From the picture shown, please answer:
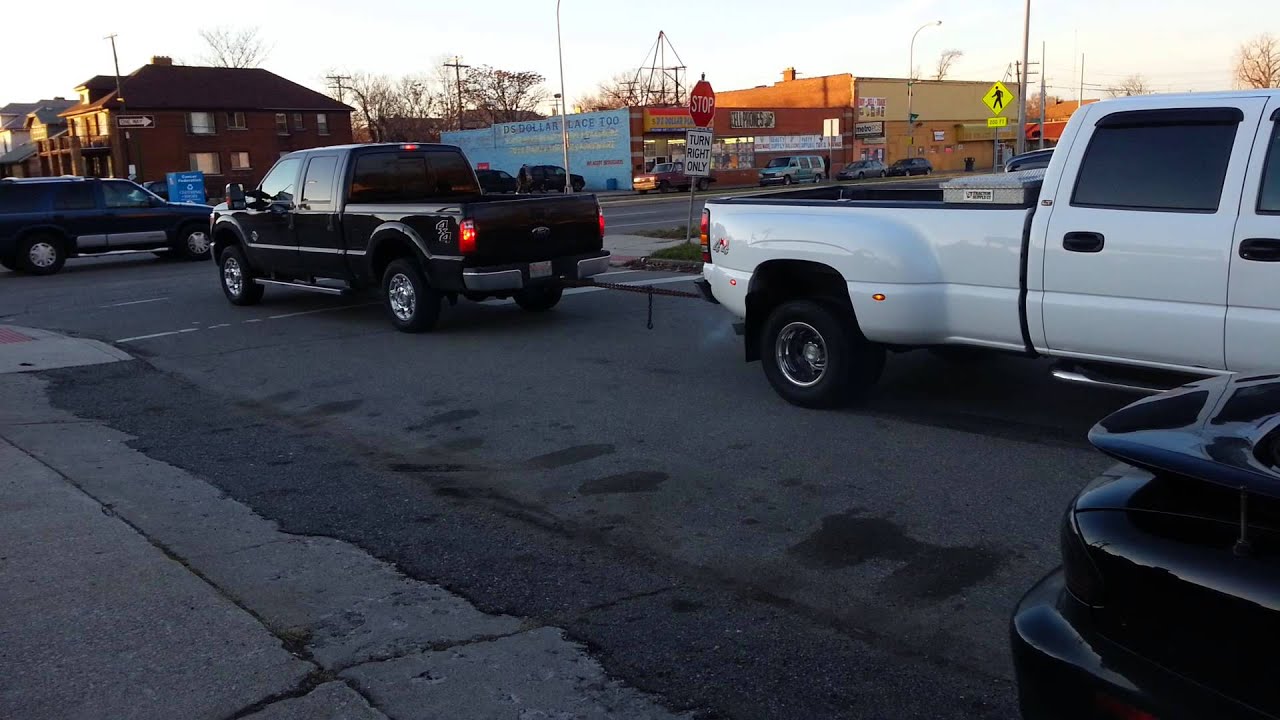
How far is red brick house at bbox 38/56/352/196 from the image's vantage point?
211 ft

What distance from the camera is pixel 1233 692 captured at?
6.81 feet

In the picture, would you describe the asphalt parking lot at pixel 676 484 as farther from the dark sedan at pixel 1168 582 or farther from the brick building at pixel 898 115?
the brick building at pixel 898 115

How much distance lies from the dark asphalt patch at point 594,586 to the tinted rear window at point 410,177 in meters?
4.84

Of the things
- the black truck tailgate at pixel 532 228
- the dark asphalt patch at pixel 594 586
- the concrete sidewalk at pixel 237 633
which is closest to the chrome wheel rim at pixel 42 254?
the black truck tailgate at pixel 532 228

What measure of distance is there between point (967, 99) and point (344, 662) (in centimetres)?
8065

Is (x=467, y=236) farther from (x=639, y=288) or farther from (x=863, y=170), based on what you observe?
(x=863, y=170)

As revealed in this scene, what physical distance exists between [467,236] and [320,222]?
258 cm

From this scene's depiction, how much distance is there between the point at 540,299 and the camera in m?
12.6

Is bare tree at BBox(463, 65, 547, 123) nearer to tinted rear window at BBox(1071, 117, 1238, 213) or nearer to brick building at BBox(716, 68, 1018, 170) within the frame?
brick building at BBox(716, 68, 1018, 170)

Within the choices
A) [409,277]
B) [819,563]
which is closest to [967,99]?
[409,277]

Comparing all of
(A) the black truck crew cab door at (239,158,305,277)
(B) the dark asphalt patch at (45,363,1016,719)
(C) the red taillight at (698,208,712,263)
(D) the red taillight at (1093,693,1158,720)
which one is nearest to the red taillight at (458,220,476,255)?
(C) the red taillight at (698,208,712,263)

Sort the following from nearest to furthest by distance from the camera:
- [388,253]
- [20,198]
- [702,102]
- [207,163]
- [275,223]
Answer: [388,253] → [275,223] → [702,102] → [20,198] → [207,163]

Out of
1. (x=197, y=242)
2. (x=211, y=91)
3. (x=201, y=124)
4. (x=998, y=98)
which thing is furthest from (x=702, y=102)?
(x=211, y=91)

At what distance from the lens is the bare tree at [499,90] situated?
89.6 metres
